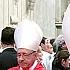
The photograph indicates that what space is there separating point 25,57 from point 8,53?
72 centimetres

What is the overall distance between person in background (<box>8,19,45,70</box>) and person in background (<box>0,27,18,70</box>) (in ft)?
1.76

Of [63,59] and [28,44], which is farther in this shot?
[63,59]

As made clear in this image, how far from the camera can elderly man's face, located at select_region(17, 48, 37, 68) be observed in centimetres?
256

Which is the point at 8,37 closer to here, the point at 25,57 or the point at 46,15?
the point at 25,57

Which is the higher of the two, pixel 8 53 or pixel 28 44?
pixel 28 44

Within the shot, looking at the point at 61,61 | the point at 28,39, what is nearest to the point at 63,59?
the point at 61,61

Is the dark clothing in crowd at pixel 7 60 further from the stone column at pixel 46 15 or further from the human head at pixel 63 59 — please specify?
the stone column at pixel 46 15

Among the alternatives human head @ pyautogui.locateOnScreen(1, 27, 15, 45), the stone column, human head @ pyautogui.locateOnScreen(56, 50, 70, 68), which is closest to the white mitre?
human head @ pyautogui.locateOnScreen(1, 27, 15, 45)

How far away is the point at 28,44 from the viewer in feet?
8.69

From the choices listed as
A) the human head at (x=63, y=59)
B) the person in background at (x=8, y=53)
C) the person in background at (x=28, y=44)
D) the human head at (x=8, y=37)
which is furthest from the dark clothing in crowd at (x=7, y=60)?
the human head at (x=63, y=59)

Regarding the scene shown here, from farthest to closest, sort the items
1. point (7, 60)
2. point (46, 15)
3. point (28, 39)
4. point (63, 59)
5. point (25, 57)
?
point (46, 15)
point (63, 59)
point (7, 60)
point (28, 39)
point (25, 57)

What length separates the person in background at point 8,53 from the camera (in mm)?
3207

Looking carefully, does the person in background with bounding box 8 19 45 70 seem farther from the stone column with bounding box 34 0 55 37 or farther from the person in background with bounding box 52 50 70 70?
the stone column with bounding box 34 0 55 37

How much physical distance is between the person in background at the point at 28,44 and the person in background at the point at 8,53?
54 centimetres
